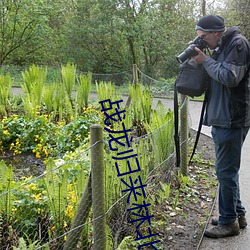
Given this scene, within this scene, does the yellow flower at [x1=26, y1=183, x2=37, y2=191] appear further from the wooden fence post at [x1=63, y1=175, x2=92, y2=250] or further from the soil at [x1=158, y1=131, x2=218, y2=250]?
the soil at [x1=158, y1=131, x2=218, y2=250]

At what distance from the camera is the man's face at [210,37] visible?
3.08 m

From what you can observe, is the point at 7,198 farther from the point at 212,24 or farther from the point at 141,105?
the point at 141,105

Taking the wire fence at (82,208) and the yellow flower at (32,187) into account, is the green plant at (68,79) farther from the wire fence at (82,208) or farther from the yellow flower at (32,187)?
the yellow flower at (32,187)

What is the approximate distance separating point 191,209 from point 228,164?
1015mm

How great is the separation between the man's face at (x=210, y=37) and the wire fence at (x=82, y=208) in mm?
1149

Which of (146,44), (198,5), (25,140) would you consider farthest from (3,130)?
(198,5)

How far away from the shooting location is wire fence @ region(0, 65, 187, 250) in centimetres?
252

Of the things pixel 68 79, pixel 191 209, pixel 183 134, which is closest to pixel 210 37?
pixel 183 134

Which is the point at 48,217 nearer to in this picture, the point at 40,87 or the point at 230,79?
the point at 230,79

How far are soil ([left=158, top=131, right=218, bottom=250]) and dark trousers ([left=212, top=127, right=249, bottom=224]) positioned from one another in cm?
33

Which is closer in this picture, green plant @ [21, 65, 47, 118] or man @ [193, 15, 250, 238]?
man @ [193, 15, 250, 238]

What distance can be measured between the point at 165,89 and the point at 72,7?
8.65 m

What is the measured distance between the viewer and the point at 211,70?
2.98m

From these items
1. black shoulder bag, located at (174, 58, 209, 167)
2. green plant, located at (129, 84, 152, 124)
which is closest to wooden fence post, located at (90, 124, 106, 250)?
black shoulder bag, located at (174, 58, 209, 167)
